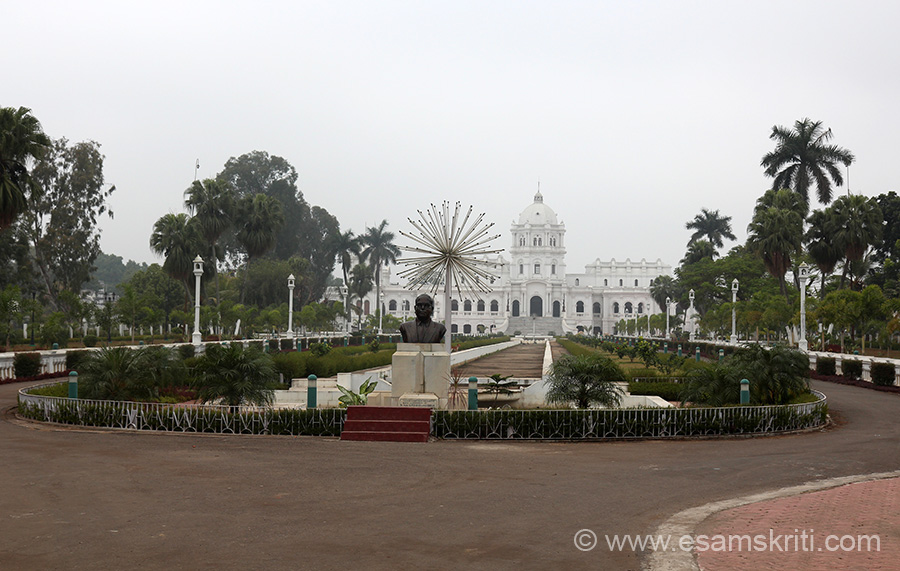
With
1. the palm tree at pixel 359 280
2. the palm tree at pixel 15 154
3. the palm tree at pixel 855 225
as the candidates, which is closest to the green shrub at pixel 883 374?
the palm tree at pixel 855 225

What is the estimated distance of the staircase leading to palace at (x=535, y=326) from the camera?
118 meters

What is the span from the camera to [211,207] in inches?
2174

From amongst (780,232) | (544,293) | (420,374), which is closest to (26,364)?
(420,374)

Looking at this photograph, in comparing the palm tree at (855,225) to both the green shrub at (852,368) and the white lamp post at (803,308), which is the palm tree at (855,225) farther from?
the green shrub at (852,368)

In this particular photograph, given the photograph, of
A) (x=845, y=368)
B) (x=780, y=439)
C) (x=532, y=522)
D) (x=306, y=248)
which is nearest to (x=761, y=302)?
(x=845, y=368)

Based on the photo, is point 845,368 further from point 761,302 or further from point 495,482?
point 761,302

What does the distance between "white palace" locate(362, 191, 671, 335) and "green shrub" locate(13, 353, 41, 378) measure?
94.6 m

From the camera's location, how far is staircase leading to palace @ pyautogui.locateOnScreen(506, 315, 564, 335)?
118 metres

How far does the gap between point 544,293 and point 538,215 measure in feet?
65.5

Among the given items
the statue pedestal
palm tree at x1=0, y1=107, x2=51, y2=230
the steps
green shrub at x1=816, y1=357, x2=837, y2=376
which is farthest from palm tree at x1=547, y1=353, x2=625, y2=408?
palm tree at x1=0, y1=107, x2=51, y2=230

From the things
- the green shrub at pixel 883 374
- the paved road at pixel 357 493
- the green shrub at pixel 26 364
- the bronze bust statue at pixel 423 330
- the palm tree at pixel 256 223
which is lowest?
the paved road at pixel 357 493

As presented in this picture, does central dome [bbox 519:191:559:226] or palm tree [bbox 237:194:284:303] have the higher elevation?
central dome [bbox 519:191:559:226]

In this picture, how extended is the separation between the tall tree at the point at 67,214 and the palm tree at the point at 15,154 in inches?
999

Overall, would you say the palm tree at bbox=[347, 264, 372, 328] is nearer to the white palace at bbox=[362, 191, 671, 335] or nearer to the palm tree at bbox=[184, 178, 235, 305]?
the white palace at bbox=[362, 191, 671, 335]
